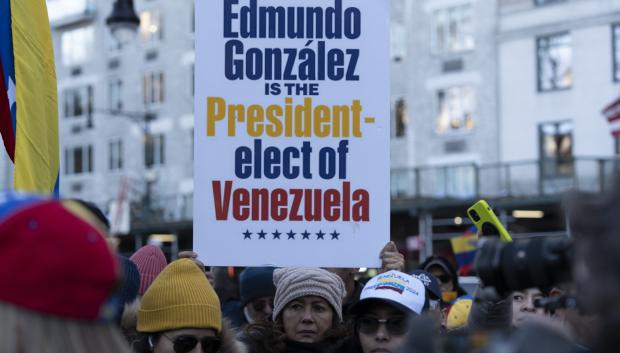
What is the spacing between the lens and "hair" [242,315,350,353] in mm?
4938

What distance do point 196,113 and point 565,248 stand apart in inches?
130

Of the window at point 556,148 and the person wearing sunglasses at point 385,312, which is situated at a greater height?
the window at point 556,148

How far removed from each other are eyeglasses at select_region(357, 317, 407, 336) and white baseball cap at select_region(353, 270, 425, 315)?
73 mm

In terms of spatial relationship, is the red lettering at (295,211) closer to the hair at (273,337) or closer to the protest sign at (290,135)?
the protest sign at (290,135)

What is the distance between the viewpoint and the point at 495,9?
34781 mm

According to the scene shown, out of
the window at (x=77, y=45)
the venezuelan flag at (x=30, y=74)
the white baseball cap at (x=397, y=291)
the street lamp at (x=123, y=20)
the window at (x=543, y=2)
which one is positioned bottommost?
the white baseball cap at (x=397, y=291)

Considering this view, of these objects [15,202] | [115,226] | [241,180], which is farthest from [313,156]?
[115,226]

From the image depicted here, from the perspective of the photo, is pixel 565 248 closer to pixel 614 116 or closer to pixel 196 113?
pixel 196 113

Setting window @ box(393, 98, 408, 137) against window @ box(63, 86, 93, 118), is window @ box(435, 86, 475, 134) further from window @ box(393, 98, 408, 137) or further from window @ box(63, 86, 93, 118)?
window @ box(63, 86, 93, 118)

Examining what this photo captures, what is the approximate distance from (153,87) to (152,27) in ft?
7.97

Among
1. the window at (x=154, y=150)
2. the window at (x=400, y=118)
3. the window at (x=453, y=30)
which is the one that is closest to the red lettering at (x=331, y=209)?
the window at (x=453, y=30)

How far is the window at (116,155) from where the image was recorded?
45.5 metres

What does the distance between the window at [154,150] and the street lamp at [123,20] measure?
29.5m

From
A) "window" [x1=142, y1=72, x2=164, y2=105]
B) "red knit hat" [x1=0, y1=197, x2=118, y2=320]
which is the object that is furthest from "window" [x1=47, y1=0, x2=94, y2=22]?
"red knit hat" [x1=0, y1=197, x2=118, y2=320]
